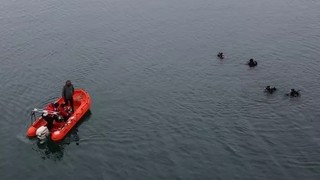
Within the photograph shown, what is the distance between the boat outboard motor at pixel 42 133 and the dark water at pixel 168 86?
735mm

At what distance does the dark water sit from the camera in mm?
30047

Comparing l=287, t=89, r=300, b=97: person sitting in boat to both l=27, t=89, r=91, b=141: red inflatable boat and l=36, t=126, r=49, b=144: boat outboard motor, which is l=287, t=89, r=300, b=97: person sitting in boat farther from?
l=36, t=126, r=49, b=144: boat outboard motor

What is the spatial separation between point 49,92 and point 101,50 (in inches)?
462

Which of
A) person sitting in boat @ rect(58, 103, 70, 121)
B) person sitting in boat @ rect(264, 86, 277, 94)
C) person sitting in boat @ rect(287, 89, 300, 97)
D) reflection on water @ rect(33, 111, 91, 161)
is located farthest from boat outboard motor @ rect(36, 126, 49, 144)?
person sitting in boat @ rect(287, 89, 300, 97)

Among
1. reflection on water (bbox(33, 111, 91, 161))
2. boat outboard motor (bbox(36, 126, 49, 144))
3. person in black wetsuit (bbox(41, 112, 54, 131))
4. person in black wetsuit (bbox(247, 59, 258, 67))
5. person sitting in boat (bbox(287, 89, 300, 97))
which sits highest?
person in black wetsuit (bbox(247, 59, 258, 67))

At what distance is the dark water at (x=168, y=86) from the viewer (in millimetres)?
30047

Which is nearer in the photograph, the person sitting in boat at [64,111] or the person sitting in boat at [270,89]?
the person sitting in boat at [64,111]

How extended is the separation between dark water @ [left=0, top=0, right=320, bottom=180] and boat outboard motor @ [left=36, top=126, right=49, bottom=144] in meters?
0.74

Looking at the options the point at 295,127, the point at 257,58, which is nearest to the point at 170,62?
the point at 257,58

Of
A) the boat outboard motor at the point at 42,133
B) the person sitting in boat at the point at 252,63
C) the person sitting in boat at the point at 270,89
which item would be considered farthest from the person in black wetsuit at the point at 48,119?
the person sitting in boat at the point at 252,63

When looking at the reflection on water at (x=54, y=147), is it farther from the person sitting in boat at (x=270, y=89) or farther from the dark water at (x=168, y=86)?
the person sitting in boat at (x=270, y=89)

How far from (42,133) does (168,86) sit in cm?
1388

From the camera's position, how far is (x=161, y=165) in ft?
97.2

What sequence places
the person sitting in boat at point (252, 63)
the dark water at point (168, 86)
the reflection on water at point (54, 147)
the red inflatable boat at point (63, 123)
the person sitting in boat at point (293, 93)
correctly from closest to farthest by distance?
the dark water at point (168, 86)
the reflection on water at point (54, 147)
the red inflatable boat at point (63, 123)
the person sitting in boat at point (293, 93)
the person sitting in boat at point (252, 63)
